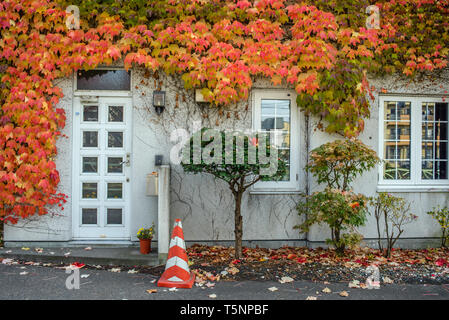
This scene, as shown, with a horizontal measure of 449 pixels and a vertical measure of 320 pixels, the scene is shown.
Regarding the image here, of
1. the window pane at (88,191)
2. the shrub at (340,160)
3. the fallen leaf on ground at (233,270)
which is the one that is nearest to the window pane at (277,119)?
the shrub at (340,160)

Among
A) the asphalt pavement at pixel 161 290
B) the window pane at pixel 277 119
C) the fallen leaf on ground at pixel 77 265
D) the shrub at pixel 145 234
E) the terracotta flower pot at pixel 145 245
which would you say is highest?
the window pane at pixel 277 119

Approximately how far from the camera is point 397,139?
667cm

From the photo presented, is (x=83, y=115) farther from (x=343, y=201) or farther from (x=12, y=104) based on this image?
(x=343, y=201)

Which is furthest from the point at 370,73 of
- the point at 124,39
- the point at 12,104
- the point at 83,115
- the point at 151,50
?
the point at 12,104

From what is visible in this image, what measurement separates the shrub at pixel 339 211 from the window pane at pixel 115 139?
10.9 ft

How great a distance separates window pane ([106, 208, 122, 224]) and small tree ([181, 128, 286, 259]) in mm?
1918

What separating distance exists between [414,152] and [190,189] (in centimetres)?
418

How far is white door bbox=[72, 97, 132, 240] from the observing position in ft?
20.3

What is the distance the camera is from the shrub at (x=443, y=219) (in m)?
6.29

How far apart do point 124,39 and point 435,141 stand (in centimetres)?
591

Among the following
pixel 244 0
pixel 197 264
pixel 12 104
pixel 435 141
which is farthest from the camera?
pixel 435 141

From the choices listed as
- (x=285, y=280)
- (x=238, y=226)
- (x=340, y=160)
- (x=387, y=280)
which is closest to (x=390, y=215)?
(x=340, y=160)

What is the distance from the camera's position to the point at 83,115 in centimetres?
622

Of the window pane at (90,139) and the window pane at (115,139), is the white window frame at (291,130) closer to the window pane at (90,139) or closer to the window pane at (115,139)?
the window pane at (115,139)
